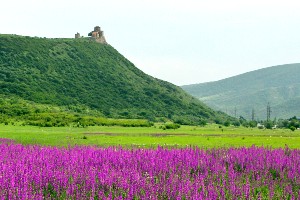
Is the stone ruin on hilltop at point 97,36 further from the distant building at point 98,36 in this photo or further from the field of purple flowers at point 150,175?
the field of purple flowers at point 150,175

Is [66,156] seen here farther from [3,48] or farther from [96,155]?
[3,48]

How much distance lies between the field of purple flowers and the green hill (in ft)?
252

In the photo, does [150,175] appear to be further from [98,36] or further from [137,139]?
[98,36]

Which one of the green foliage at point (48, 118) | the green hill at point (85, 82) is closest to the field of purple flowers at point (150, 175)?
the green foliage at point (48, 118)

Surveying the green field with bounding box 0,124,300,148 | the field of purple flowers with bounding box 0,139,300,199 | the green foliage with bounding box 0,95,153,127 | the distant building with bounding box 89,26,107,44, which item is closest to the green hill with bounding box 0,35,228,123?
the distant building with bounding box 89,26,107,44

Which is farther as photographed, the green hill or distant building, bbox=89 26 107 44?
distant building, bbox=89 26 107 44

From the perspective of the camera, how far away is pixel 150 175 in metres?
9.41

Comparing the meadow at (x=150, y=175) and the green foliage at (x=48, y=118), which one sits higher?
the green foliage at (x=48, y=118)

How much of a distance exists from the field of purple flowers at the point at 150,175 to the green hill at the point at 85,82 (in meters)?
76.9

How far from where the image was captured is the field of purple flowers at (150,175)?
25.8ft

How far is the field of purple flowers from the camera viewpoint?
786cm

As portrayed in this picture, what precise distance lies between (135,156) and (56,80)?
97381mm

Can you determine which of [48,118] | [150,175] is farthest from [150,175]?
[48,118]

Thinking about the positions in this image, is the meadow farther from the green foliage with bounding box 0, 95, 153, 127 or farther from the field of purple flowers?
the green foliage with bounding box 0, 95, 153, 127
